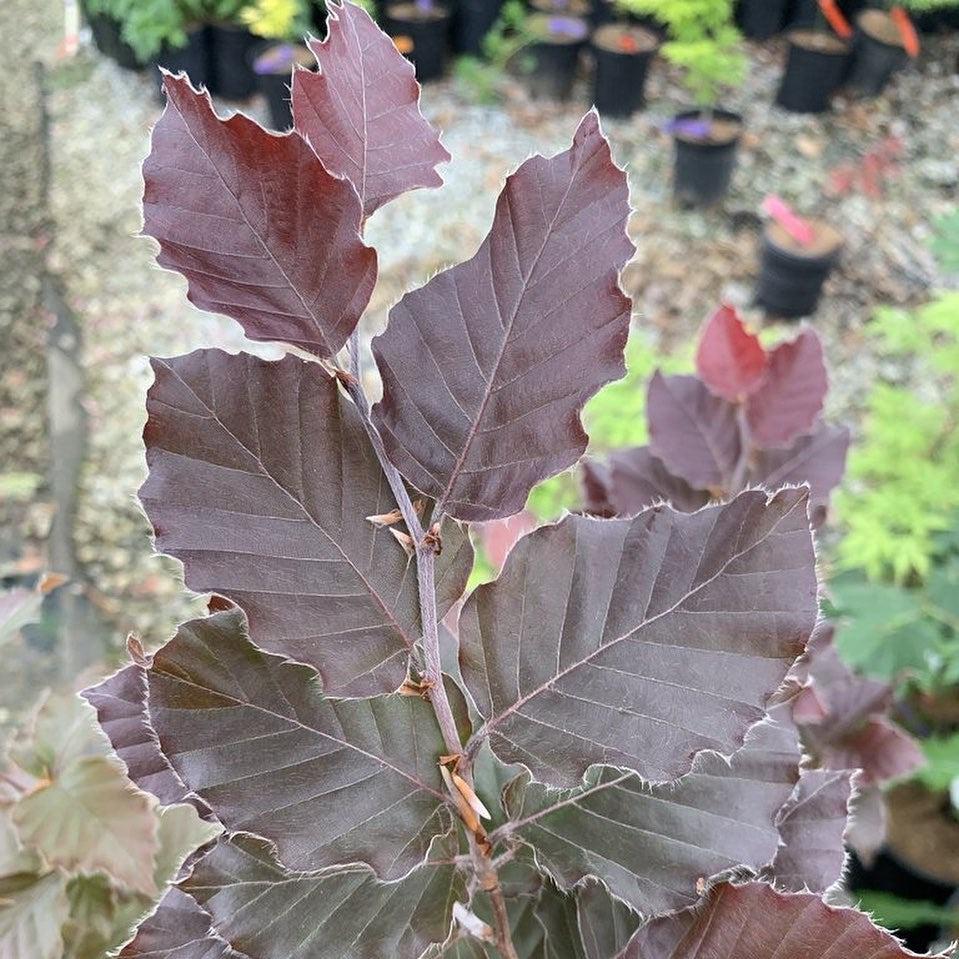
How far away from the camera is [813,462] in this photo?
3.13 ft

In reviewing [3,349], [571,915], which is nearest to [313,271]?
[571,915]

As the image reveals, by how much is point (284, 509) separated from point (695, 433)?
2.01ft

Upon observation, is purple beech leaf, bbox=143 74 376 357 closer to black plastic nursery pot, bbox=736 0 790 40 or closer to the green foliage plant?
the green foliage plant

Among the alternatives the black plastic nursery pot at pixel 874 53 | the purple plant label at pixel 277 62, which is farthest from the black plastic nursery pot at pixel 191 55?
the black plastic nursery pot at pixel 874 53

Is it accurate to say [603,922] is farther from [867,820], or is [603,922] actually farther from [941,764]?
[941,764]

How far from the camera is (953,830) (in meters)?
2.07

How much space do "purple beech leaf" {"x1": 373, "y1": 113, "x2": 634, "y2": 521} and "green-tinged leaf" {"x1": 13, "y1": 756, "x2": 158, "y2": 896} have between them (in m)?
→ 0.45

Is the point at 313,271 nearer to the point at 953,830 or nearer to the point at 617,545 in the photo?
the point at 617,545

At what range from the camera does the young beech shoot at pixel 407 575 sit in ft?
1.38

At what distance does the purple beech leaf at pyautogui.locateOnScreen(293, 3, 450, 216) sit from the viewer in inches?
17.3

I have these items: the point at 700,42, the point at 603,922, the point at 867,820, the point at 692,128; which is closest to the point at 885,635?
the point at 867,820

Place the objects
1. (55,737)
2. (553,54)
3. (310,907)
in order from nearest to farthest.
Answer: (310,907) < (55,737) < (553,54)

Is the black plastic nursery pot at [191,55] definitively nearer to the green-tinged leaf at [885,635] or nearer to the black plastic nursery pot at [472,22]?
the black plastic nursery pot at [472,22]

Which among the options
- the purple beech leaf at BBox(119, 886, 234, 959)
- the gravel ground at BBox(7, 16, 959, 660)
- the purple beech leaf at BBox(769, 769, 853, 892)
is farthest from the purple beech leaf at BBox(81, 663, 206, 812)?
the gravel ground at BBox(7, 16, 959, 660)
